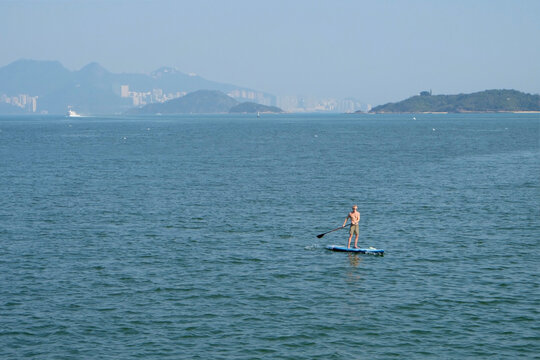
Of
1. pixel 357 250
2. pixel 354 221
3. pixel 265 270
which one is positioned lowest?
pixel 265 270

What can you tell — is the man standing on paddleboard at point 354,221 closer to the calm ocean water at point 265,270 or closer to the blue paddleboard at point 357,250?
the blue paddleboard at point 357,250

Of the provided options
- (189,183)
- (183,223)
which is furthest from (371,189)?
(183,223)

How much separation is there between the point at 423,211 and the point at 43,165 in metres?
64.6

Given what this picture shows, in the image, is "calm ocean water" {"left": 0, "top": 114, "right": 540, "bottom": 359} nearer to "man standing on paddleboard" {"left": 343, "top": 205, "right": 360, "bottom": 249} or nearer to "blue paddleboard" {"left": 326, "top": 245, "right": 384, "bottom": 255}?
"blue paddleboard" {"left": 326, "top": 245, "right": 384, "bottom": 255}

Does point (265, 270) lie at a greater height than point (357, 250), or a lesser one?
lesser

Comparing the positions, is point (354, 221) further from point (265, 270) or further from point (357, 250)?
point (265, 270)

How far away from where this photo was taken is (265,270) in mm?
38812

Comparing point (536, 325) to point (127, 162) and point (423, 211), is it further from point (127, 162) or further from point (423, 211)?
point (127, 162)

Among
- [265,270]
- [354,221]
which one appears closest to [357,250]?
[354,221]

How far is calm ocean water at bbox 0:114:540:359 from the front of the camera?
28609 mm

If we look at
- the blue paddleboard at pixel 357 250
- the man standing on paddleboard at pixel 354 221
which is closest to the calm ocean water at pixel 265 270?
the blue paddleboard at pixel 357 250

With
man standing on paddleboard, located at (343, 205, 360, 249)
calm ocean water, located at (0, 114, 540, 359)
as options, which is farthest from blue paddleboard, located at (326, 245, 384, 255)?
man standing on paddleboard, located at (343, 205, 360, 249)

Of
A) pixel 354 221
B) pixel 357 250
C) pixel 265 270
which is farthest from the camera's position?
pixel 354 221

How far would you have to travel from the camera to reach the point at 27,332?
29.5 metres
